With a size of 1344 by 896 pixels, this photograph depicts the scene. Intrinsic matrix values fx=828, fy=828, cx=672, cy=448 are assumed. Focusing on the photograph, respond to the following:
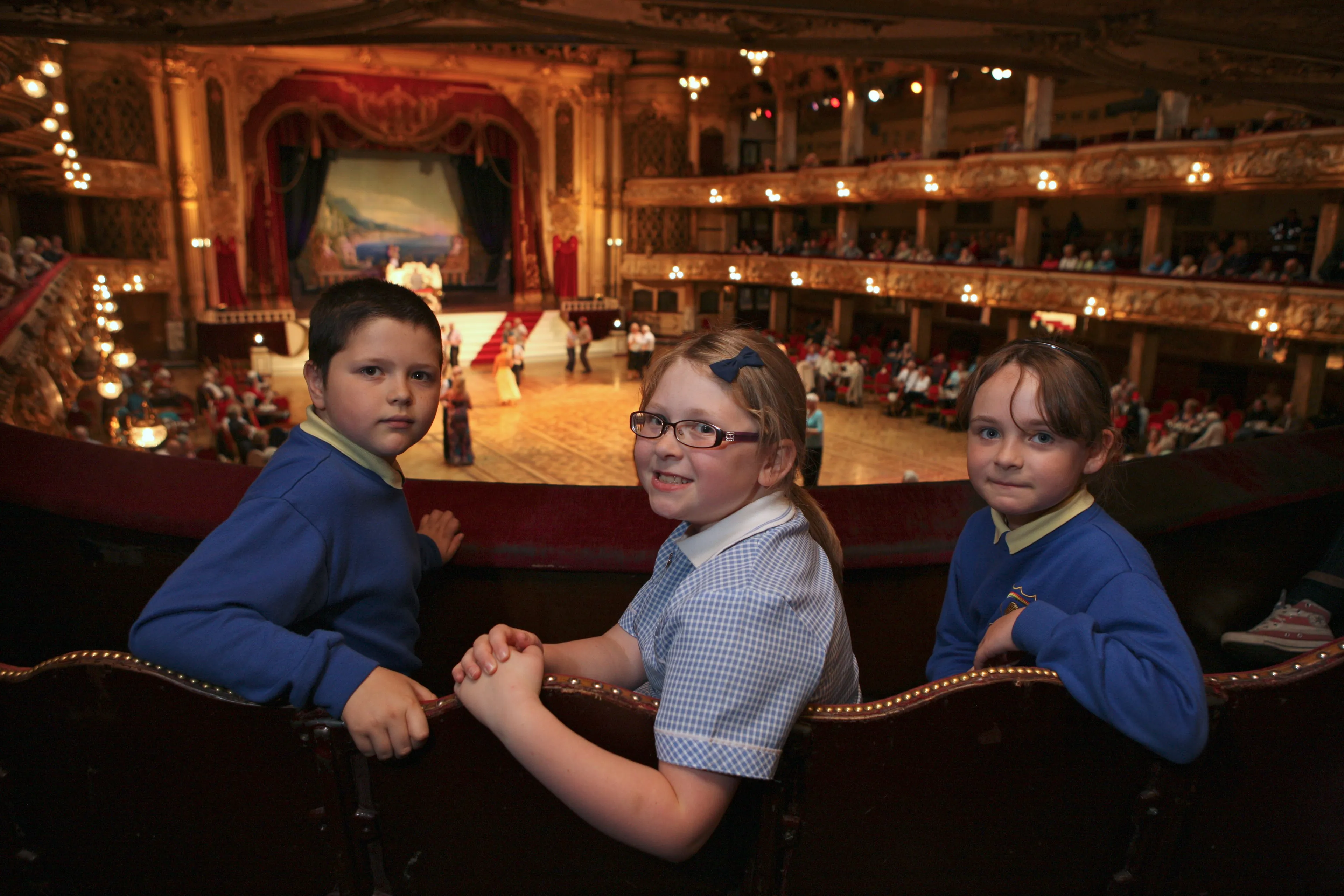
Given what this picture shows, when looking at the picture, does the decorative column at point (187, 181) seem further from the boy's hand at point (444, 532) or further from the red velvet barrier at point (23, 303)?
the boy's hand at point (444, 532)

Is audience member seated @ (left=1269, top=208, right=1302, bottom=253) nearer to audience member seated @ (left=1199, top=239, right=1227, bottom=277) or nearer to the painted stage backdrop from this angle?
audience member seated @ (left=1199, top=239, right=1227, bottom=277)

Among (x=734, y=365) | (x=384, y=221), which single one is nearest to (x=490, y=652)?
(x=734, y=365)

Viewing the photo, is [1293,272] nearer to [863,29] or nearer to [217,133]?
[863,29]

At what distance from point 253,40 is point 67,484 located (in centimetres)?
835

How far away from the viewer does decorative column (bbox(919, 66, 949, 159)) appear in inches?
726

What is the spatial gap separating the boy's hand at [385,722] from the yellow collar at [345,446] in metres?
0.49

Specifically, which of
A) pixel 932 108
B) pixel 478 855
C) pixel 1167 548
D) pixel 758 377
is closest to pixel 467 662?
pixel 478 855

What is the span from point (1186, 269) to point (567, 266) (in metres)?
15.8

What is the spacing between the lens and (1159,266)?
1498cm

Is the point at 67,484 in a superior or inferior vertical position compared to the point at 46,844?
superior

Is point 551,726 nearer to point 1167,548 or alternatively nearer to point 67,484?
point 67,484

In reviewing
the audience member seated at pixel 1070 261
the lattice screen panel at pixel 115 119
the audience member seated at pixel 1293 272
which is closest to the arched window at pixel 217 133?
the lattice screen panel at pixel 115 119

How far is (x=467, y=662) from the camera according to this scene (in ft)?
3.75

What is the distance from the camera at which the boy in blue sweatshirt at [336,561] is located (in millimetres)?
1165
